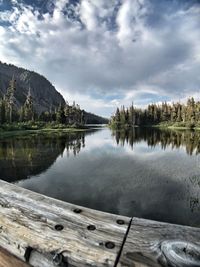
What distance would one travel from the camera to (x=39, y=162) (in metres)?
19.8

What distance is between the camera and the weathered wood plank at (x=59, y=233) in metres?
1.42

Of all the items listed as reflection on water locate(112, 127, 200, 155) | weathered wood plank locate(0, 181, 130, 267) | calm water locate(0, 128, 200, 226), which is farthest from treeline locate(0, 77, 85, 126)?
weathered wood plank locate(0, 181, 130, 267)

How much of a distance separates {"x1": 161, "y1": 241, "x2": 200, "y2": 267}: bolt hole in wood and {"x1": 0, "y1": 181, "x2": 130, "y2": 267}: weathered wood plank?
325 mm

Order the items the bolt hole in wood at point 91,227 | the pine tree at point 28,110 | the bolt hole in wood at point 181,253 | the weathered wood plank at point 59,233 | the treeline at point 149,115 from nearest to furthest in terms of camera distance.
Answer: the bolt hole in wood at point 181,253 < the weathered wood plank at point 59,233 < the bolt hole in wood at point 91,227 < the pine tree at point 28,110 < the treeline at point 149,115

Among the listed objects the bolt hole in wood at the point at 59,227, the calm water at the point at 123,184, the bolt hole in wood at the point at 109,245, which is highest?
the bolt hole in wood at the point at 59,227

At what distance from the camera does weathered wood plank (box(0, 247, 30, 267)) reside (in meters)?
1.50

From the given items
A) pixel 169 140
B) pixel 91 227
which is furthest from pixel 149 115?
pixel 91 227

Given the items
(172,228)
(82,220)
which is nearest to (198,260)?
(172,228)

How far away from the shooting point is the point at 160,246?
1452 mm

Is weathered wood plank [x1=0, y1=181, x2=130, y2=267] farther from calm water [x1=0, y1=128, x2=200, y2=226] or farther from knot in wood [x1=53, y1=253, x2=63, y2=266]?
calm water [x1=0, y1=128, x2=200, y2=226]

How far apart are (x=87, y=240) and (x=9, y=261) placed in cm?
60

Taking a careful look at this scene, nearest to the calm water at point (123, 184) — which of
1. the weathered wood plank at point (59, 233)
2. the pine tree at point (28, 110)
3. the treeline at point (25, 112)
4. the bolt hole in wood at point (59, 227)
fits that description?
the weathered wood plank at point (59, 233)

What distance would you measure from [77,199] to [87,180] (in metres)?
3.22

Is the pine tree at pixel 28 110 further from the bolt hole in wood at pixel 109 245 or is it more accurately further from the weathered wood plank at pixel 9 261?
the bolt hole in wood at pixel 109 245
